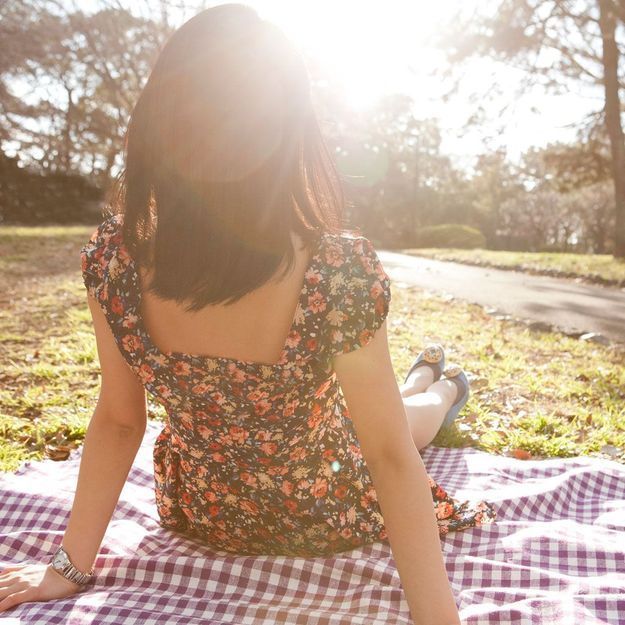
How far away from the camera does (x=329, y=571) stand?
185 centimetres

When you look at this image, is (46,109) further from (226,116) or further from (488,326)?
(226,116)

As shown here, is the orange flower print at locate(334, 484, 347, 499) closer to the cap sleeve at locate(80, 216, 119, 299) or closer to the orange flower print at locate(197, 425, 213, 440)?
the orange flower print at locate(197, 425, 213, 440)

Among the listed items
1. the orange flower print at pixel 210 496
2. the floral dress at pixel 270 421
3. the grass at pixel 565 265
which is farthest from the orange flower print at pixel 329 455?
the grass at pixel 565 265

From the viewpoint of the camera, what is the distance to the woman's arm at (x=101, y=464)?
5.48ft

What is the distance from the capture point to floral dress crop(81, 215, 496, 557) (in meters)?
1.39

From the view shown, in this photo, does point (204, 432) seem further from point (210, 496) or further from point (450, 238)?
point (450, 238)

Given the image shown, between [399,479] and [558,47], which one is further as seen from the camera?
[558,47]

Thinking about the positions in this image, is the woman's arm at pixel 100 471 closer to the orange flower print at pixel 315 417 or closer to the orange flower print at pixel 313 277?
the orange flower print at pixel 315 417

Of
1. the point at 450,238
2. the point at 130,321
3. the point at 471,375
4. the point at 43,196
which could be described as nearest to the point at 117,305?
the point at 130,321

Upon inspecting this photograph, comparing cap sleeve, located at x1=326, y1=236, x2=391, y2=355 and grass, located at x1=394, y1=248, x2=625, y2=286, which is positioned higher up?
cap sleeve, located at x1=326, y1=236, x2=391, y2=355

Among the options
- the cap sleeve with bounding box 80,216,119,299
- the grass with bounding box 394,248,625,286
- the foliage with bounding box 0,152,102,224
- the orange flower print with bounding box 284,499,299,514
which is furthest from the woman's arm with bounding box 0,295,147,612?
the foliage with bounding box 0,152,102,224

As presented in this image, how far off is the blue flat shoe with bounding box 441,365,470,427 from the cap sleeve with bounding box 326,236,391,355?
2098 mm

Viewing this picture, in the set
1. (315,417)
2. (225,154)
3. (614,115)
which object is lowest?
(315,417)

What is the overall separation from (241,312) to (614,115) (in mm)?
12822
